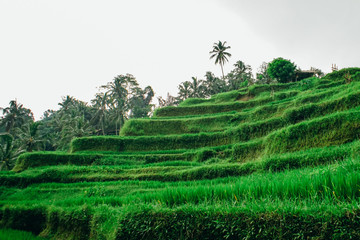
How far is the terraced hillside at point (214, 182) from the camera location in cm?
272

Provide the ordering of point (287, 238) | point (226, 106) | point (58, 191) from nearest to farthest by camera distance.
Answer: point (287, 238), point (58, 191), point (226, 106)

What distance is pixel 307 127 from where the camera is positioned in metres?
10.2

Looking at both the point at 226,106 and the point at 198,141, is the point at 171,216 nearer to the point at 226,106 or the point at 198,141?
the point at 198,141

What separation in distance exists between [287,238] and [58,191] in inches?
484

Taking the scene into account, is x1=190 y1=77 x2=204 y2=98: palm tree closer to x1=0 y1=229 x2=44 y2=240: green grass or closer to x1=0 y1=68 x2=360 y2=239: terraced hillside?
x1=0 y1=68 x2=360 y2=239: terraced hillside

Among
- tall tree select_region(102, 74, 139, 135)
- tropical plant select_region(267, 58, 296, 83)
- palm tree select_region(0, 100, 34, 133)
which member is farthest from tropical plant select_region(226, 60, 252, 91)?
palm tree select_region(0, 100, 34, 133)

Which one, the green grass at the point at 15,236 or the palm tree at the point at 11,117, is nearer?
the green grass at the point at 15,236

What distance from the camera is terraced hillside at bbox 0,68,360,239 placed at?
8.91 feet

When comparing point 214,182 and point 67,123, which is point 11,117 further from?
point 214,182

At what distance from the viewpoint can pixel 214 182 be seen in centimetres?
759

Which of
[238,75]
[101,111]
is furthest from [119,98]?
[238,75]

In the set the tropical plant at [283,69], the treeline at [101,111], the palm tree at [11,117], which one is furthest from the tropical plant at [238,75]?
the palm tree at [11,117]

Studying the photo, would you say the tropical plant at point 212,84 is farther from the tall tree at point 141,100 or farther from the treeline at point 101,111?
the tall tree at point 141,100

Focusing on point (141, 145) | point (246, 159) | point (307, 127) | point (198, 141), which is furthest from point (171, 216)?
point (141, 145)
